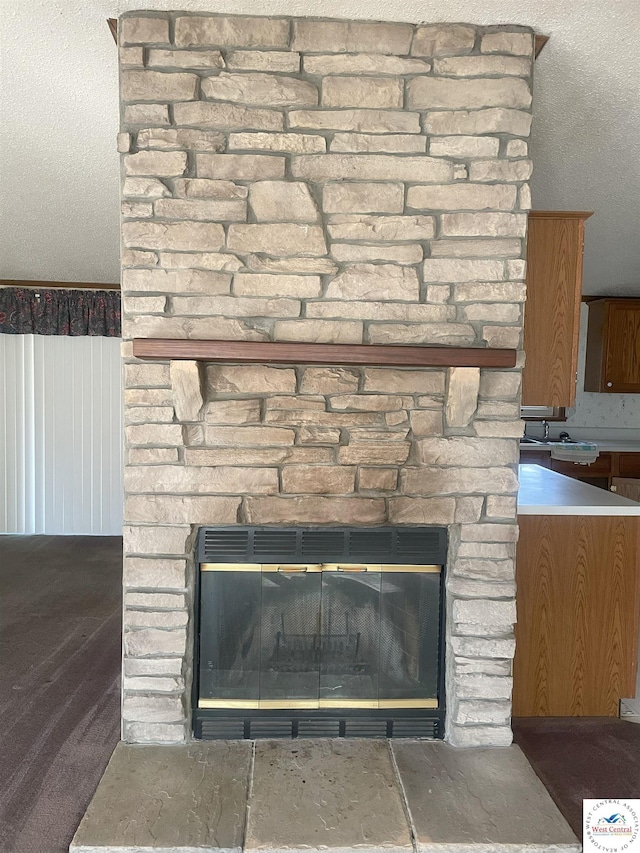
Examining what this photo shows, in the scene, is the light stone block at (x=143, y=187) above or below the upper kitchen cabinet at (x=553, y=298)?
above

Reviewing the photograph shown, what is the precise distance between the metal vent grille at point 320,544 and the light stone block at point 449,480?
155mm

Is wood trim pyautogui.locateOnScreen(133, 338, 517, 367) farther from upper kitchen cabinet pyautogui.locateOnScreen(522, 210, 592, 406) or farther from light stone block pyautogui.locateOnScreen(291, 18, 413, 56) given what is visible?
light stone block pyautogui.locateOnScreen(291, 18, 413, 56)

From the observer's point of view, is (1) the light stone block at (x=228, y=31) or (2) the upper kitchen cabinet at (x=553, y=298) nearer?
(1) the light stone block at (x=228, y=31)

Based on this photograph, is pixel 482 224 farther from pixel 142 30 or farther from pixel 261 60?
pixel 142 30

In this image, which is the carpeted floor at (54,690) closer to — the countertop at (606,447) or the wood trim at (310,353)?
the wood trim at (310,353)

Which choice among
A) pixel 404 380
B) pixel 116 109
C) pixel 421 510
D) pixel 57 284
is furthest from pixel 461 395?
pixel 57 284

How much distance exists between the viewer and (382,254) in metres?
2.03

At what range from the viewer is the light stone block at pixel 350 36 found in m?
1.97

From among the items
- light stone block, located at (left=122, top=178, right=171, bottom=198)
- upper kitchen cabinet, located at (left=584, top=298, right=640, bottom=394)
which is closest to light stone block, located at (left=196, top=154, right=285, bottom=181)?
light stone block, located at (left=122, top=178, right=171, bottom=198)

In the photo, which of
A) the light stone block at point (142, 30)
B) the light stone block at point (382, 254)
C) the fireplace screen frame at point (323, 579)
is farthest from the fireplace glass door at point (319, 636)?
the light stone block at point (142, 30)

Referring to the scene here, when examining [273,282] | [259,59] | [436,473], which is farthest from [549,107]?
[436,473]

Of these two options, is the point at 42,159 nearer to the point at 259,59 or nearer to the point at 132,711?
the point at 259,59

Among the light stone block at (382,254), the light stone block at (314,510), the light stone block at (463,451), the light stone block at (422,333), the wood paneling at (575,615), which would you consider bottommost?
the wood paneling at (575,615)

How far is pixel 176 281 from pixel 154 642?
3.96 ft
